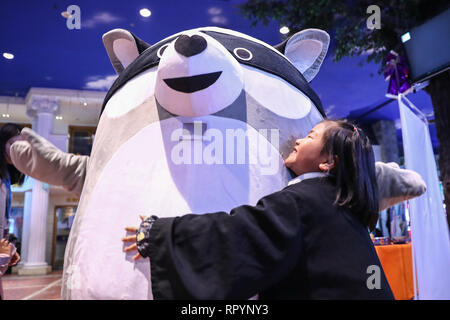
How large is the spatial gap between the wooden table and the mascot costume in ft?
8.74

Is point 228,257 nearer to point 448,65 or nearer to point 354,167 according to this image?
point 354,167

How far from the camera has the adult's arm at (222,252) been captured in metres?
0.81

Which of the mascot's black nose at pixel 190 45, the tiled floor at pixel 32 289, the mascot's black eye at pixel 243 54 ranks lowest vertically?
the tiled floor at pixel 32 289

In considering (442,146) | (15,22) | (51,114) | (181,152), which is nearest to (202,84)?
(181,152)

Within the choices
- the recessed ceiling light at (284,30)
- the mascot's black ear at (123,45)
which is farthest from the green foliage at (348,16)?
the mascot's black ear at (123,45)

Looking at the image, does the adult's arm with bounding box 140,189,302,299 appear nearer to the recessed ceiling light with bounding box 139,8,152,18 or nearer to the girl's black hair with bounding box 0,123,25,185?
the girl's black hair with bounding box 0,123,25,185

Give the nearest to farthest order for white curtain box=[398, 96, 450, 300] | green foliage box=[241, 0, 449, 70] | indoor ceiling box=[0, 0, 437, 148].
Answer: white curtain box=[398, 96, 450, 300], indoor ceiling box=[0, 0, 437, 148], green foliage box=[241, 0, 449, 70]

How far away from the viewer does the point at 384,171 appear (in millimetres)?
1145

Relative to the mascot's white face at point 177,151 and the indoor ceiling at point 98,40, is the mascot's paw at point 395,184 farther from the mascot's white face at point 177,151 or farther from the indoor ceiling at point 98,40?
the indoor ceiling at point 98,40

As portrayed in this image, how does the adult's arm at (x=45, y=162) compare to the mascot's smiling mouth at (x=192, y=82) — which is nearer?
the mascot's smiling mouth at (x=192, y=82)

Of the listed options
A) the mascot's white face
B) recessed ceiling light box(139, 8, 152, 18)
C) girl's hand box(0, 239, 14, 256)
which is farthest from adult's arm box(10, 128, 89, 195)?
recessed ceiling light box(139, 8, 152, 18)

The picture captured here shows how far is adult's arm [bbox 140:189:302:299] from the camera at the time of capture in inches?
31.9

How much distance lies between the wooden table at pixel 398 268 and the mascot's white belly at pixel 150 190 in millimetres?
2929

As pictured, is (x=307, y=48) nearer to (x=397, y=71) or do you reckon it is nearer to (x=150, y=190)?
(x=150, y=190)
